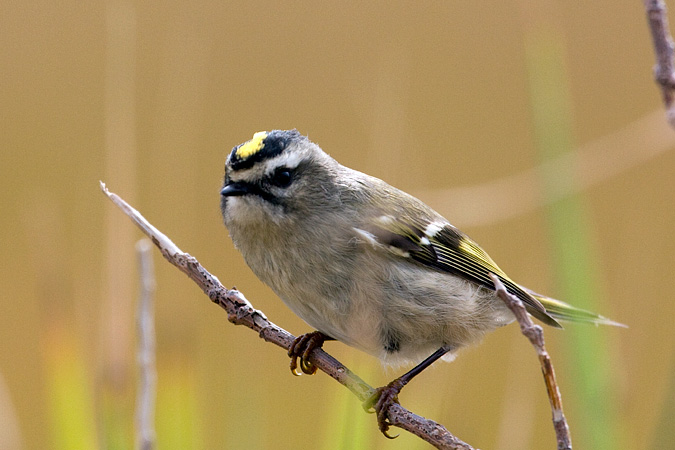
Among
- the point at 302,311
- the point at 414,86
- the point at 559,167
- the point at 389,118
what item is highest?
the point at 414,86

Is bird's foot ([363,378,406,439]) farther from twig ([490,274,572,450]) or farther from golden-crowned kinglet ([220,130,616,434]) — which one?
twig ([490,274,572,450])

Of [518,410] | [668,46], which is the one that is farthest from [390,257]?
[668,46]

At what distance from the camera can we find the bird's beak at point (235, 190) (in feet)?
5.58

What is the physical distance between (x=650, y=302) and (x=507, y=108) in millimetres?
2451

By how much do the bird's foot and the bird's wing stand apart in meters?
0.33

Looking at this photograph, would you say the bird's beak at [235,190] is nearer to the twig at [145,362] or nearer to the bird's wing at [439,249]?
the bird's wing at [439,249]

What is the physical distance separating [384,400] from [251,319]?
14.3 inches

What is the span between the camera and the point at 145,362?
1138mm

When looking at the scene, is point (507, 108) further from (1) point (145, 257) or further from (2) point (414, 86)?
(1) point (145, 257)

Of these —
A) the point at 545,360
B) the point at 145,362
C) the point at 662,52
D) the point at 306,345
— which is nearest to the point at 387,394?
the point at 306,345

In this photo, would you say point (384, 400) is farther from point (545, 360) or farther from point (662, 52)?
point (662, 52)

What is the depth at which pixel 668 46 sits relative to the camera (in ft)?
2.17

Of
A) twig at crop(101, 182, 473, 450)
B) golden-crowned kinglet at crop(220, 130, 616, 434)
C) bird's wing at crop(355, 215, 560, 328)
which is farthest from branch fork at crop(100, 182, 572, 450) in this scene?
bird's wing at crop(355, 215, 560, 328)

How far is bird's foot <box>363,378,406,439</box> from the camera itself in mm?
1663
